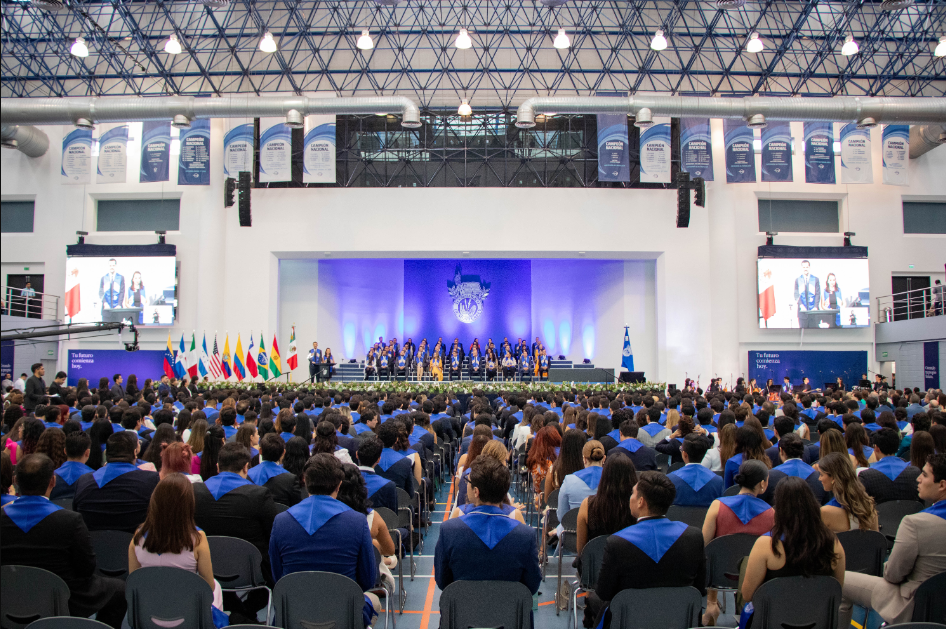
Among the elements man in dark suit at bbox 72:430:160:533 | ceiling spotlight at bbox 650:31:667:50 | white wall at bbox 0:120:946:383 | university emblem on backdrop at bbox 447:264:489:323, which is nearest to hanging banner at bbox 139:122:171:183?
white wall at bbox 0:120:946:383

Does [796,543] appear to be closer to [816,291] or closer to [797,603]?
[797,603]

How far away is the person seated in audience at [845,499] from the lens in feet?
12.5

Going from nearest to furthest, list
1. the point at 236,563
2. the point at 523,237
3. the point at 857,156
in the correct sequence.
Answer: the point at 236,563
the point at 857,156
the point at 523,237

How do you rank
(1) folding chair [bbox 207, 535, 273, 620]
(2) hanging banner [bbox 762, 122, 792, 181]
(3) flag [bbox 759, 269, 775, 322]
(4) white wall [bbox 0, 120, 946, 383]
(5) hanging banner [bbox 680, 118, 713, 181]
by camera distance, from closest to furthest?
(1) folding chair [bbox 207, 535, 273, 620], (5) hanging banner [bbox 680, 118, 713, 181], (2) hanging banner [bbox 762, 122, 792, 181], (3) flag [bbox 759, 269, 775, 322], (4) white wall [bbox 0, 120, 946, 383]

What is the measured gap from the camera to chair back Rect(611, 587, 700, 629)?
2.95 m

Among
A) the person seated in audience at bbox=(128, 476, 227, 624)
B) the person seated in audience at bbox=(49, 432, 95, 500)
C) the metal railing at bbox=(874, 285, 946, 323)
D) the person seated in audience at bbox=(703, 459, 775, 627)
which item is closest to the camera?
the person seated in audience at bbox=(128, 476, 227, 624)

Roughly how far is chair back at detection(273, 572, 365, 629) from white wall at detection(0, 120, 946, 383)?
18418 millimetres

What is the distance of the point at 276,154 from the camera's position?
19.2 m

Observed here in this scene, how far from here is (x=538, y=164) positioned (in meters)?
21.9

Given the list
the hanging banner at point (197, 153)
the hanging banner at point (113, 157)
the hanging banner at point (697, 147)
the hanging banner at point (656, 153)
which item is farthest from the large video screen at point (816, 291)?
the hanging banner at point (113, 157)

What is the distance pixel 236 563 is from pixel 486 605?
156cm

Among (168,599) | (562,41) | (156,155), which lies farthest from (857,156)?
(168,599)

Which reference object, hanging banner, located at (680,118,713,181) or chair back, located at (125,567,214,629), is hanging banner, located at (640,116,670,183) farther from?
chair back, located at (125,567,214,629)

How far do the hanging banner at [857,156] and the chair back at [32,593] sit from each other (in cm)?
2096
